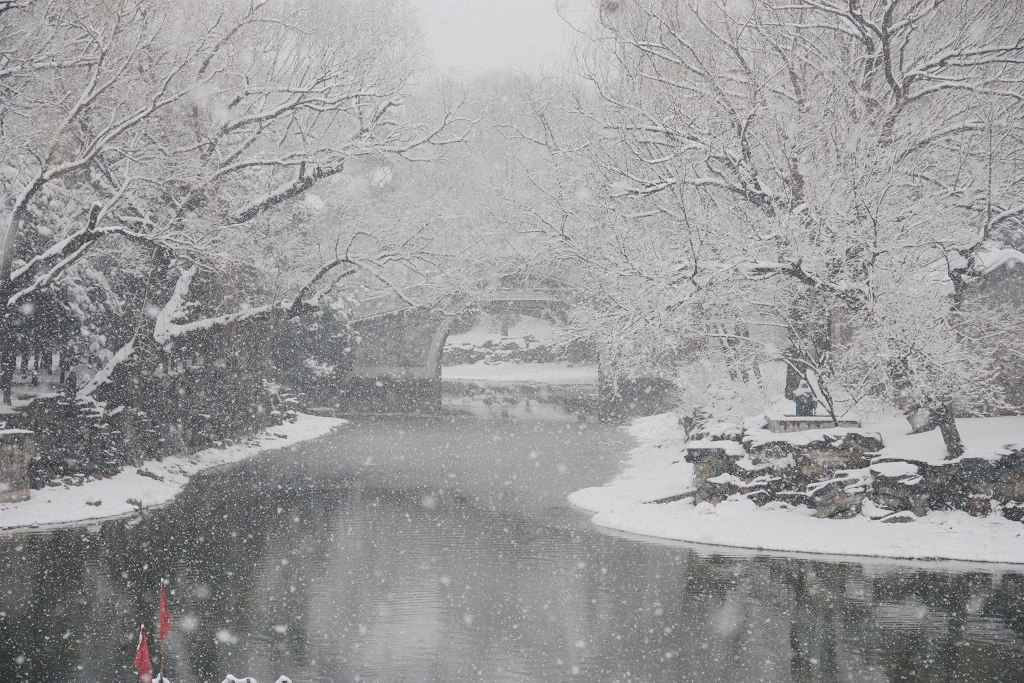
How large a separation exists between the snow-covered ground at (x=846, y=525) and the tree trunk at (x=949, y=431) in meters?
0.18

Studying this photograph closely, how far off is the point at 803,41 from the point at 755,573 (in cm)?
964

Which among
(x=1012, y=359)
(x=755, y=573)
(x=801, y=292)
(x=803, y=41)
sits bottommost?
(x=755, y=573)

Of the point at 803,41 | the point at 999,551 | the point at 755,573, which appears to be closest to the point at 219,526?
the point at 755,573

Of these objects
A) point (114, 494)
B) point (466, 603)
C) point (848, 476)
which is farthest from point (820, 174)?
point (114, 494)

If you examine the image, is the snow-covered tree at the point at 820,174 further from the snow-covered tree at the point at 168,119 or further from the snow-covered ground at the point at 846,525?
the snow-covered tree at the point at 168,119

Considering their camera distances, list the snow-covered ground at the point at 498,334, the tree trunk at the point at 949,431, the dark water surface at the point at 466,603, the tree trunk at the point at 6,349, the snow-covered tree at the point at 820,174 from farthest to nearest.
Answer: the snow-covered ground at the point at 498,334 < the tree trunk at the point at 6,349 < the snow-covered tree at the point at 820,174 < the tree trunk at the point at 949,431 < the dark water surface at the point at 466,603

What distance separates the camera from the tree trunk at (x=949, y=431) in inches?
563

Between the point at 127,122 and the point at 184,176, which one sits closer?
the point at 127,122

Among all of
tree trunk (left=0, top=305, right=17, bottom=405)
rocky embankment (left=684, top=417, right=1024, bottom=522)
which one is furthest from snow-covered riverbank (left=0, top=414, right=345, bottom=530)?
rocky embankment (left=684, top=417, right=1024, bottom=522)

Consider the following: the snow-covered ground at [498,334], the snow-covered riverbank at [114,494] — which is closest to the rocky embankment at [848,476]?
the snow-covered riverbank at [114,494]

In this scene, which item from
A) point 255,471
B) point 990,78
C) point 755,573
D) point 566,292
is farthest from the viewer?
point 566,292

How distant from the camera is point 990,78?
15.3 meters

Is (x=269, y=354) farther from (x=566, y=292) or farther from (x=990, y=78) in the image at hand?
(x=990, y=78)

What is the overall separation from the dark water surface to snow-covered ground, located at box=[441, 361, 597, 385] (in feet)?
134
